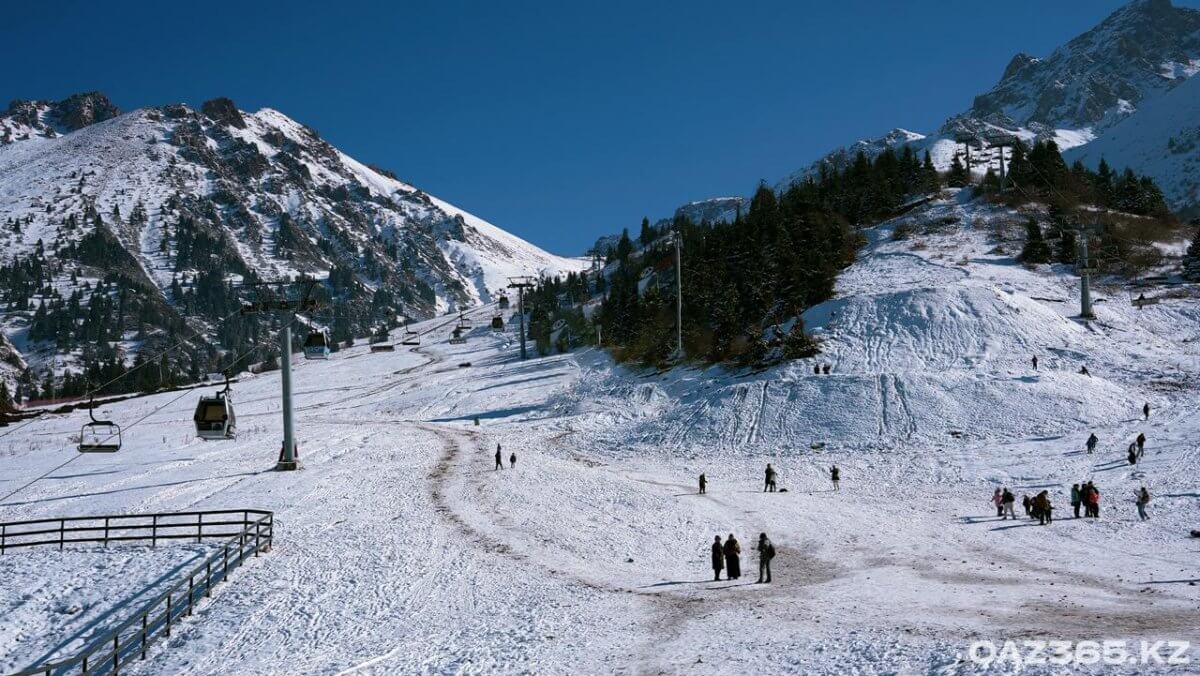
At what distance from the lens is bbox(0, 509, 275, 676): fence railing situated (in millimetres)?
19859

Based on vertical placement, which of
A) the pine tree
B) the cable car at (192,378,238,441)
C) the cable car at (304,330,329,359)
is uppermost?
the pine tree

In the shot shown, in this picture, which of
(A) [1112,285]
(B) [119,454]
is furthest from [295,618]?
(A) [1112,285]

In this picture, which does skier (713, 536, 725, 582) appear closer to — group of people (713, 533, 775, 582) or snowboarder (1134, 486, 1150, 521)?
group of people (713, 533, 775, 582)

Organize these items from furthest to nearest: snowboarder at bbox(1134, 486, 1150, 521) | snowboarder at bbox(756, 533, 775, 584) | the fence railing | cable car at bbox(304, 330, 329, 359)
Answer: cable car at bbox(304, 330, 329, 359), snowboarder at bbox(1134, 486, 1150, 521), snowboarder at bbox(756, 533, 775, 584), the fence railing

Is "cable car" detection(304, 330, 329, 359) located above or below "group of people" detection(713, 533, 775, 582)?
above

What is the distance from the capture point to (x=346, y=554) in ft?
84.2

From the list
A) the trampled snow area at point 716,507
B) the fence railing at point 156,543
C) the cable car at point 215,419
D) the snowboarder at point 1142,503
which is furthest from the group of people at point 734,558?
the cable car at point 215,419

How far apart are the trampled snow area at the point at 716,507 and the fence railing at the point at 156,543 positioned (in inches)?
26.8

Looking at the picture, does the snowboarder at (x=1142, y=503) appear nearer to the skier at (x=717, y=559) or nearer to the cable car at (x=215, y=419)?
the skier at (x=717, y=559)

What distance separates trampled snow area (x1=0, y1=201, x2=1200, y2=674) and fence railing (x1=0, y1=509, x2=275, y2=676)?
68cm

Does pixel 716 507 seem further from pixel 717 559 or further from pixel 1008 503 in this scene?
pixel 1008 503

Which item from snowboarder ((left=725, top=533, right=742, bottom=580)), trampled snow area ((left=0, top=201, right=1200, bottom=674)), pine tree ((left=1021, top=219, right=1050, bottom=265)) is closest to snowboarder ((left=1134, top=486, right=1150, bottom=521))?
trampled snow area ((left=0, top=201, right=1200, bottom=674))

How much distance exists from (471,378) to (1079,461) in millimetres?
63499

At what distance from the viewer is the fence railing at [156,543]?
19.9 metres
